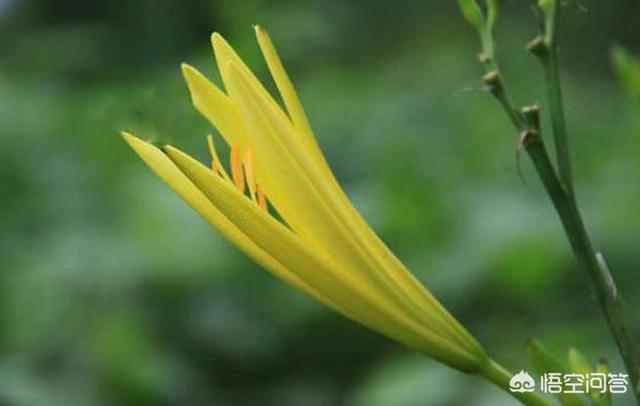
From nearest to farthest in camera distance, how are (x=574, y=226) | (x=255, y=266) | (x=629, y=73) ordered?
(x=574, y=226), (x=629, y=73), (x=255, y=266)

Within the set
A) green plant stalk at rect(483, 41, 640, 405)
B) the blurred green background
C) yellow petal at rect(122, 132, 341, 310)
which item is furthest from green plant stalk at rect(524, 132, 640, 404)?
the blurred green background

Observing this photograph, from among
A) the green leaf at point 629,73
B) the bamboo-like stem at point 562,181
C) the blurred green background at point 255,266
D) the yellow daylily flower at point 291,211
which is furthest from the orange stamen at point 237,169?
the blurred green background at point 255,266

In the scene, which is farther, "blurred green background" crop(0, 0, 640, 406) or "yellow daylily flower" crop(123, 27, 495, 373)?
"blurred green background" crop(0, 0, 640, 406)

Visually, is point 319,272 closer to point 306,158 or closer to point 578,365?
point 306,158

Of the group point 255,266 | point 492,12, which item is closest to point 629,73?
point 492,12

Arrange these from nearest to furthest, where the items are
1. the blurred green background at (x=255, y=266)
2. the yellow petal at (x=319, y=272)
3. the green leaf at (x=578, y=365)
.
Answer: the yellow petal at (x=319, y=272) < the green leaf at (x=578, y=365) < the blurred green background at (x=255, y=266)

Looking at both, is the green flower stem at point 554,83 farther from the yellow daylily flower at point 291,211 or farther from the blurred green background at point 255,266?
the blurred green background at point 255,266

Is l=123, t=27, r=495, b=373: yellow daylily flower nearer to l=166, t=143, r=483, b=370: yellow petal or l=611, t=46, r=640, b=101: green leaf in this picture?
l=166, t=143, r=483, b=370: yellow petal

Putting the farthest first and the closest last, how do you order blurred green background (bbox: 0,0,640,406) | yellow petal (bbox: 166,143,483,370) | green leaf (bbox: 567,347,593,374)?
blurred green background (bbox: 0,0,640,406) → green leaf (bbox: 567,347,593,374) → yellow petal (bbox: 166,143,483,370)
